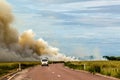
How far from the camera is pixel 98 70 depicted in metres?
41.4

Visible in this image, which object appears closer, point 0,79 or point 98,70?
point 0,79

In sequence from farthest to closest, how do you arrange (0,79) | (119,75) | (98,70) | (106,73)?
1. (98,70)
2. (106,73)
3. (119,75)
4. (0,79)

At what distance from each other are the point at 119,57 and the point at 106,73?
135 m

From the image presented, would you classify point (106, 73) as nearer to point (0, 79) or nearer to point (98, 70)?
point (98, 70)

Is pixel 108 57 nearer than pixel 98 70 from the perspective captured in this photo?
No

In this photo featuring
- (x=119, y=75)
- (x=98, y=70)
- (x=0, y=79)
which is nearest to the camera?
(x=0, y=79)

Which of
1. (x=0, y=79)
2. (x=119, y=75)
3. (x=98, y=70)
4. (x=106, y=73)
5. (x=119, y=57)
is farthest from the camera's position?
(x=119, y=57)

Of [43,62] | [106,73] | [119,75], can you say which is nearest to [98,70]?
[106,73]

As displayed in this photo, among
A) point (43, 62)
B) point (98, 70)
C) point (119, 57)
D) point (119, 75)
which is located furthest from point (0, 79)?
point (119, 57)

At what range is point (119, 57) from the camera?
169m

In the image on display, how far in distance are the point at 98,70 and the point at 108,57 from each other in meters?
134

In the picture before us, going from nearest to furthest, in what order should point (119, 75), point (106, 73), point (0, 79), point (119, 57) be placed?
point (0, 79) < point (119, 75) < point (106, 73) < point (119, 57)

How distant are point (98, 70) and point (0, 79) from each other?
1623 cm

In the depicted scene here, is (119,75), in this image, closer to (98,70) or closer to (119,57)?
(98,70)
